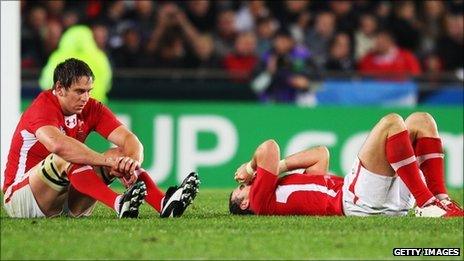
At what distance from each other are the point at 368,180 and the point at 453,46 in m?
9.88

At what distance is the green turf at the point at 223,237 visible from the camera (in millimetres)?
8133

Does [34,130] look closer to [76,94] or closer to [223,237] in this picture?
[76,94]

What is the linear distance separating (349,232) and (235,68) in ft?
32.3

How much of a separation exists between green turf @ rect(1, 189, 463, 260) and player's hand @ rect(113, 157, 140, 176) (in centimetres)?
41

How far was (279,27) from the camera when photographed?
1925 cm

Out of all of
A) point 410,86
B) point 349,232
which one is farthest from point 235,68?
point 349,232

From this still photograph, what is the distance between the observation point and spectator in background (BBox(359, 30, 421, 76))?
18.7 m

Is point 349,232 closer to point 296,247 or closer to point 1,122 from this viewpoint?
point 296,247

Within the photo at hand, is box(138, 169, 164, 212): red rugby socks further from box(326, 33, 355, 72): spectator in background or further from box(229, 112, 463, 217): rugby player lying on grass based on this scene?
box(326, 33, 355, 72): spectator in background

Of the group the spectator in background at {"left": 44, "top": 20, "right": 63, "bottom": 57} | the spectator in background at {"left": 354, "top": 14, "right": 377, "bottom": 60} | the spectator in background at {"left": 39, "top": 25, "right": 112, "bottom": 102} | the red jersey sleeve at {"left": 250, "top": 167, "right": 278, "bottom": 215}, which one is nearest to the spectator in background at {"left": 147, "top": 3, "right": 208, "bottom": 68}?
the spectator in background at {"left": 39, "top": 25, "right": 112, "bottom": 102}

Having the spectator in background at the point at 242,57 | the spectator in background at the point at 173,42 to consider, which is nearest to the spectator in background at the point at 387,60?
the spectator in background at the point at 242,57

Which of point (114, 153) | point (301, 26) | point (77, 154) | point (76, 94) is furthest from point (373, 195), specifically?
point (301, 26)

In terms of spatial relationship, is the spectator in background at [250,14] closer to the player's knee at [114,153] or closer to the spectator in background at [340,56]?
the spectator in background at [340,56]

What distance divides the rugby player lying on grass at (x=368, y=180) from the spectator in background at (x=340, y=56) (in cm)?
791
